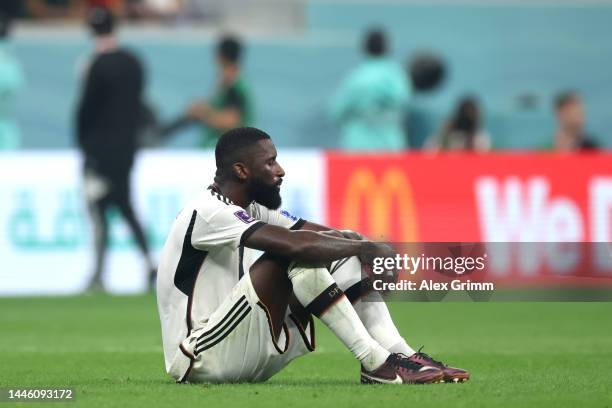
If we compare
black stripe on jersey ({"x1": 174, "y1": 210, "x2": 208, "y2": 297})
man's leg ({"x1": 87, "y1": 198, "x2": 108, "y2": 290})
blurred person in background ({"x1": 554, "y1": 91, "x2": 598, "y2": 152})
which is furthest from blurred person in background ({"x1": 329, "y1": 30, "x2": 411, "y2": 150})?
black stripe on jersey ({"x1": 174, "y1": 210, "x2": 208, "y2": 297})

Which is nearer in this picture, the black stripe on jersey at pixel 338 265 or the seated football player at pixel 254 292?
the seated football player at pixel 254 292

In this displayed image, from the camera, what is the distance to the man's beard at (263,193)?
7.30 metres

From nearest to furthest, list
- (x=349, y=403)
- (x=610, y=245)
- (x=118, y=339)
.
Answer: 1. (x=349, y=403)
2. (x=610, y=245)
3. (x=118, y=339)

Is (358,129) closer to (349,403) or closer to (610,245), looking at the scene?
(610,245)

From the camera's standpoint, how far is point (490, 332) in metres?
11.5

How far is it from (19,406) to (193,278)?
1.12m

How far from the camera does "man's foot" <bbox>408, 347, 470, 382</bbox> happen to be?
730 centimetres

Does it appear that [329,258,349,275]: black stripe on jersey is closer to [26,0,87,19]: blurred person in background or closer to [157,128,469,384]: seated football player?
[157,128,469,384]: seated football player

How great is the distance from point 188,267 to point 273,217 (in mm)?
601

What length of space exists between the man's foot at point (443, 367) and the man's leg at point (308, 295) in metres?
0.31

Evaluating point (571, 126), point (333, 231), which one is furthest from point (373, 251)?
point (571, 126)

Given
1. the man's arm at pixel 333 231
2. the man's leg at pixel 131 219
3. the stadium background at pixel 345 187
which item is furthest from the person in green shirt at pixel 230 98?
the man's arm at pixel 333 231

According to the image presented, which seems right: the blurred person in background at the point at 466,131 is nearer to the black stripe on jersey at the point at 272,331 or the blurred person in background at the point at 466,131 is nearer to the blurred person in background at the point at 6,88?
the blurred person in background at the point at 6,88

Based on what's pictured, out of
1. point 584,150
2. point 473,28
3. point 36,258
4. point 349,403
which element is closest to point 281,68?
point 473,28
